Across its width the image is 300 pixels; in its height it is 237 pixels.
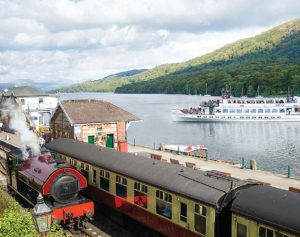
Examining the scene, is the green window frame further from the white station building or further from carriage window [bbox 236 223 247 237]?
the white station building

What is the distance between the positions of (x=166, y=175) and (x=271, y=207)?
535 centimetres

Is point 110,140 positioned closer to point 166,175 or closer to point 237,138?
point 166,175

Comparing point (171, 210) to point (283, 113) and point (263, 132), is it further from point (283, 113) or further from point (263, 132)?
point (283, 113)

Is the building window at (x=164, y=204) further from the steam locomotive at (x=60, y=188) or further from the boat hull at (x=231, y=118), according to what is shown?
the boat hull at (x=231, y=118)

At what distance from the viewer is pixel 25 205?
22281 mm

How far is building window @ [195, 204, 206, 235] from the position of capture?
13.0m

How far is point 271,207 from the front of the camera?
1096cm

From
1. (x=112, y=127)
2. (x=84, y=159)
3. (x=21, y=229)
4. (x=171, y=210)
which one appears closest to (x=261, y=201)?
(x=171, y=210)

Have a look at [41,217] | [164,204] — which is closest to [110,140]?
[164,204]

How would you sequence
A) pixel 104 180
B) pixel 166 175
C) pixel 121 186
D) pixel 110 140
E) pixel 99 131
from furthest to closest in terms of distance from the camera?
pixel 110 140
pixel 99 131
pixel 104 180
pixel 121 186
pixel 166 175

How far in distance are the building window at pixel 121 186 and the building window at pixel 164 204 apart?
273 centimetres

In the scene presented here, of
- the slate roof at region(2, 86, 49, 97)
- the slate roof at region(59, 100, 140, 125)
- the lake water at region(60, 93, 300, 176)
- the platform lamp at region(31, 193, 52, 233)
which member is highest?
the slate roof at region(2, 86, 49, 97)

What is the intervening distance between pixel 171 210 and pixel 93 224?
6814 mm

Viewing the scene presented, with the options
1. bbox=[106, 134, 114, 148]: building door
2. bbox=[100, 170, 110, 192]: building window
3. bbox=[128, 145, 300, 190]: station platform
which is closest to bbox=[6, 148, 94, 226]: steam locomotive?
bbox=[100, 170, 110, 192]: building window
